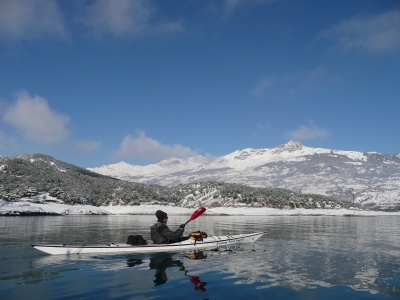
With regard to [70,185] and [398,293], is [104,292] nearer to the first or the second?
[398,293]

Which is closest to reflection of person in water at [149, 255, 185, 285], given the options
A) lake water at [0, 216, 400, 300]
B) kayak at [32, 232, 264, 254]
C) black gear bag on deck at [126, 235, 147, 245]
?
lake water at [0, 216, 400, 300]

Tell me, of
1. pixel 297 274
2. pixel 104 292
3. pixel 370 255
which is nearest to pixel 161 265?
pixel 104 292

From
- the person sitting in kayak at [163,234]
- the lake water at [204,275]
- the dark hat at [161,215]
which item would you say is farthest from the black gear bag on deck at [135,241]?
the dark hat at [161,215]

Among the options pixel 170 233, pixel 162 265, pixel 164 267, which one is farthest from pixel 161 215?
pixel 164 267

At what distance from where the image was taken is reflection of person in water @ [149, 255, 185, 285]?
612 inches

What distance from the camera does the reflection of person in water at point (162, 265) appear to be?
612 inches

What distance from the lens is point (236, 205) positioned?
153m

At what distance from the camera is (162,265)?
1897 centimetres

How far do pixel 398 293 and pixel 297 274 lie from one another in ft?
14.8

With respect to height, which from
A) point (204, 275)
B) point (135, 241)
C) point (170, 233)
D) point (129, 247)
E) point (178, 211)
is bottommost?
A: point (178, 211)

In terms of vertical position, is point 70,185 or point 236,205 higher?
point 70,185

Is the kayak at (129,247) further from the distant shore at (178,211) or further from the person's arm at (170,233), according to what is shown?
the distant shore at (178,211)

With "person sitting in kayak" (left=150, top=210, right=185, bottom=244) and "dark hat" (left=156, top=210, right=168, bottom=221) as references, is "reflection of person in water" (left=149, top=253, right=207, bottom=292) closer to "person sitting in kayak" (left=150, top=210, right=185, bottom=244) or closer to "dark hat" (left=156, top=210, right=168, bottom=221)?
"person sitting in kayak" (left=150, top=210, right=185, bottom=244)

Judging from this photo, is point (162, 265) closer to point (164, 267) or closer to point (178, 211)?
point (164, 267)
